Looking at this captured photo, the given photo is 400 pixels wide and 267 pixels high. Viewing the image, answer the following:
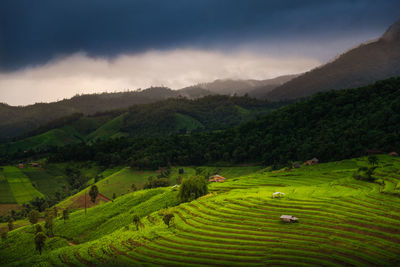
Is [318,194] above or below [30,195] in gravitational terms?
above

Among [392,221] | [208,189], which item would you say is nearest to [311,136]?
[208,189]

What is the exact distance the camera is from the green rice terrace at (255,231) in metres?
46.6

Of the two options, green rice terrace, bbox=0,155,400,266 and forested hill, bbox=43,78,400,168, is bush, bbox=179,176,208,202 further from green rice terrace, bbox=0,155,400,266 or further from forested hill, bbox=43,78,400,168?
forested hill, bbox=43,78,400,168

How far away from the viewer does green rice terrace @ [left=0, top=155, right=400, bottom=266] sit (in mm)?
46594

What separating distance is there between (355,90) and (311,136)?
150ft

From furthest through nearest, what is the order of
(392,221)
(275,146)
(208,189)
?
Answer: (275,146) < (208,189) < (392,221)

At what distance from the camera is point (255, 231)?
56.6m

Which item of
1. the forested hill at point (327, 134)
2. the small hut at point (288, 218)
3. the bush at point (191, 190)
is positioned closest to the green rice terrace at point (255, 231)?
the small hut at point (288, 218)

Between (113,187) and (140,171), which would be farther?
(140,171)

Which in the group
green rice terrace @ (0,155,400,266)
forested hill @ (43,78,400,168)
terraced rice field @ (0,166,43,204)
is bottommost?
terraced rice field @ (0,166,43,204)

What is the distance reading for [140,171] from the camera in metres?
180

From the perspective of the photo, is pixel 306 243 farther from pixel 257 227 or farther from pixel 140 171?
pixel 140 171

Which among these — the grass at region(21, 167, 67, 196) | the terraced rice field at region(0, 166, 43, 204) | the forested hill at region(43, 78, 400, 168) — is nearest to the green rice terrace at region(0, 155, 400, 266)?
the forested hill at region(43, 78, 400, 168)

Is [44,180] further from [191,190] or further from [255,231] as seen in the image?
[255,231]
